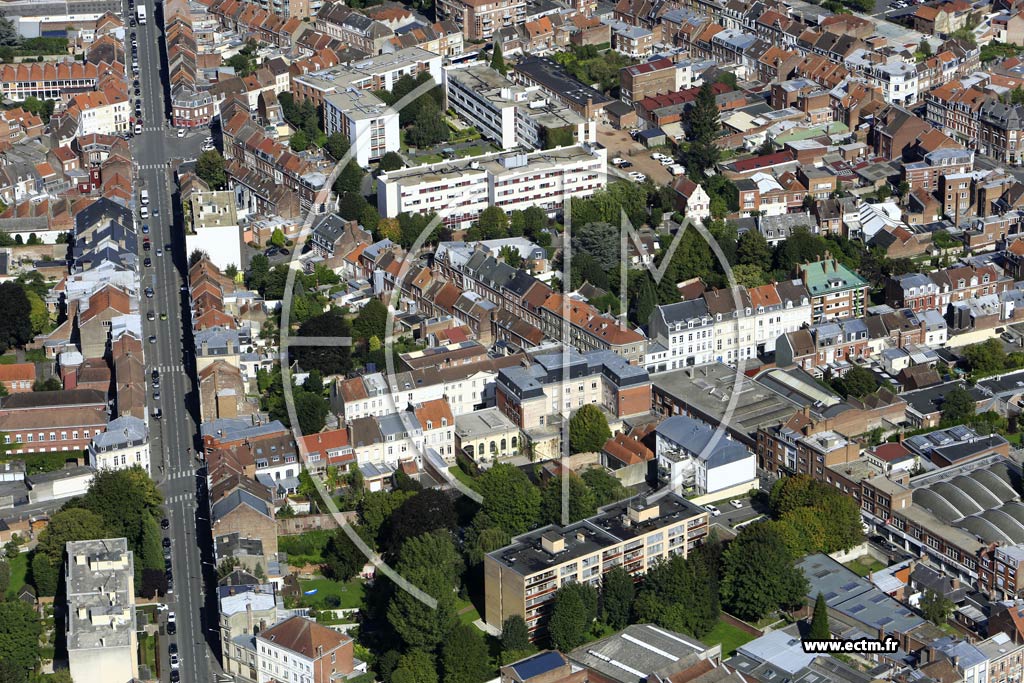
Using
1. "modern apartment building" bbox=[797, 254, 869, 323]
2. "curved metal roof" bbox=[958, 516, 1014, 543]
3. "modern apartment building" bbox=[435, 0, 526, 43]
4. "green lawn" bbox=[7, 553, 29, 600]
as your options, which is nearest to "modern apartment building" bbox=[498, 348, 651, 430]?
"modern apartment building" bbox=[797, 254, 869, 323]

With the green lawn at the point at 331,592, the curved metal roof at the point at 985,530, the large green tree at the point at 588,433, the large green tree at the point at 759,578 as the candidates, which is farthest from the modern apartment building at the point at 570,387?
the curved metal roof at the point at 985,530

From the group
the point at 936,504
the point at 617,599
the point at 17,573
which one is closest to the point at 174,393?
the point at 17,573

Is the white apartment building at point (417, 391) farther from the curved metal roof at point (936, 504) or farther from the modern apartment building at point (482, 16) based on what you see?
the modern apartment building at point (482, 16)

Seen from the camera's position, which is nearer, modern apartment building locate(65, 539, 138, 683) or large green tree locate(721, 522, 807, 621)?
modern apartment building locate(65, 539, 138, 683)

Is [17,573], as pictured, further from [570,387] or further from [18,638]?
[570,387]

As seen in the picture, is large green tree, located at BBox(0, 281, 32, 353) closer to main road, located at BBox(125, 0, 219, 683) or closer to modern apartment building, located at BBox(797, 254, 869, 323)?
main road, located at BBox(125, 0, 219, 683)

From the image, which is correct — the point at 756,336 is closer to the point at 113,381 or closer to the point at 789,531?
the point at 789,531
